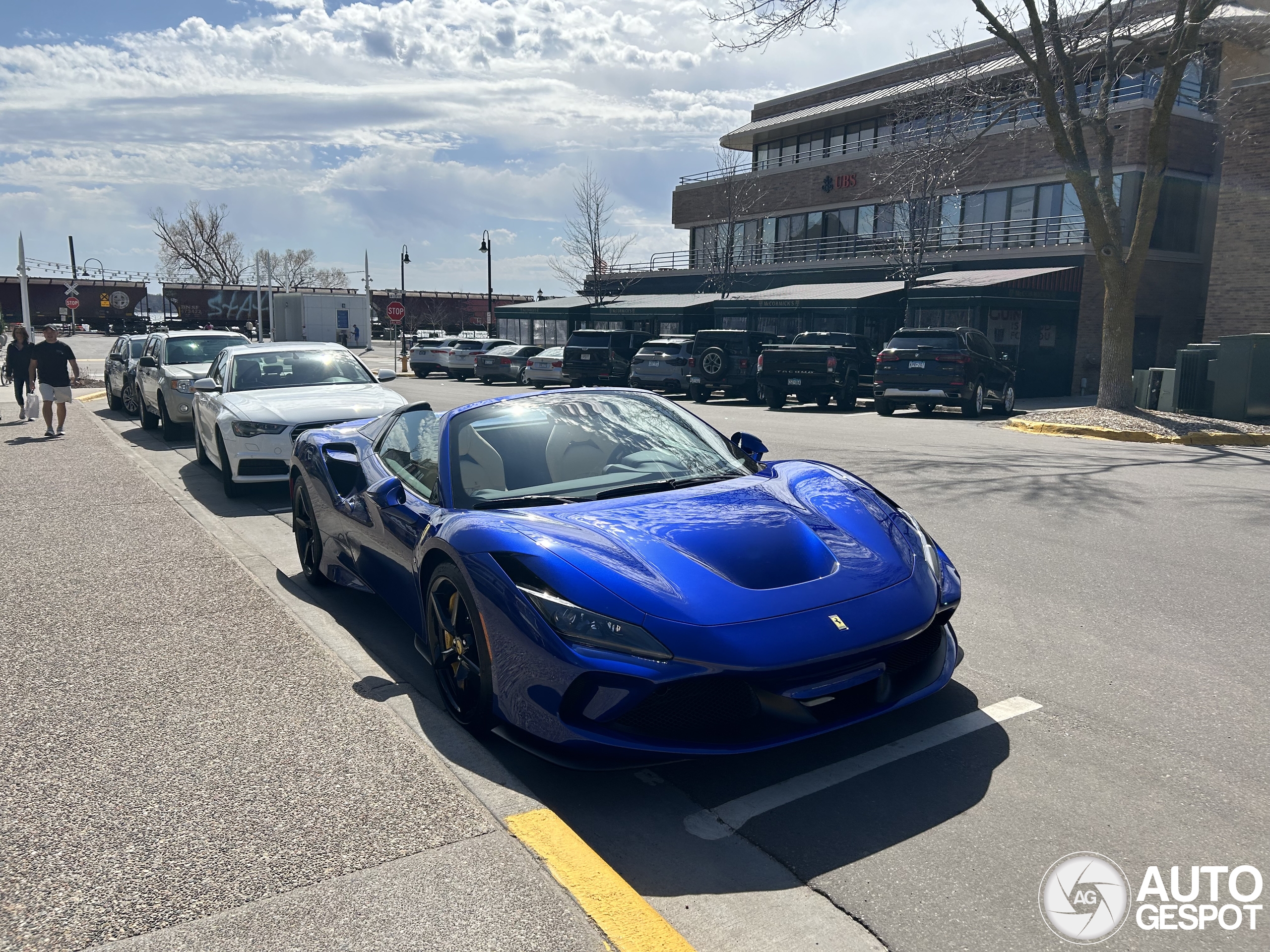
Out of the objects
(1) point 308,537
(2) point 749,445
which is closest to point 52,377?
(1) point 308,537

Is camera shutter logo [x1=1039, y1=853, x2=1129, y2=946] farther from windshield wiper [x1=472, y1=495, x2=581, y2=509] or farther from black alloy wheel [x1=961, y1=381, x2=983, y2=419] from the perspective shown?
black alloy wheel [x1=961, y1=381, x2=983, y2=419]

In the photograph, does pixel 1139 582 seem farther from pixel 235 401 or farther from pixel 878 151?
pixel 878 151

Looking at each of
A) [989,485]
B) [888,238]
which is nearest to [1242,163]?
[888,238]

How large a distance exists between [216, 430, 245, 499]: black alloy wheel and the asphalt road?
3.03 m

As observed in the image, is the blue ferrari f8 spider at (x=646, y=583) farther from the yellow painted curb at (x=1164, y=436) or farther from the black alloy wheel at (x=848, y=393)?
the black alloy wheel at (x=848, y=393)

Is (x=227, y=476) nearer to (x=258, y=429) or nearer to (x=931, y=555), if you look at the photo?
(x=258, y=429)

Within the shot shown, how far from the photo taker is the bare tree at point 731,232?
45.0 metres

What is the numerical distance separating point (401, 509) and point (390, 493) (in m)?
0.10

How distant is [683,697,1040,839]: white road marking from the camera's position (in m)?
3.36

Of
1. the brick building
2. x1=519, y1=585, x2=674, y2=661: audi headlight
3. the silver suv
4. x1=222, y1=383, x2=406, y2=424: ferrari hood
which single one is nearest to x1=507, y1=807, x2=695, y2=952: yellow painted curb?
x1=519, y1=585, x2=674, y2=661: audi headlight

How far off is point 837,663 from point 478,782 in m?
1.32

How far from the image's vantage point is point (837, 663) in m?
3.42

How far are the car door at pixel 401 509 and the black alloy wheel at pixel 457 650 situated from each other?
272 millimetres

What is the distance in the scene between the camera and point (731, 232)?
4516cm
